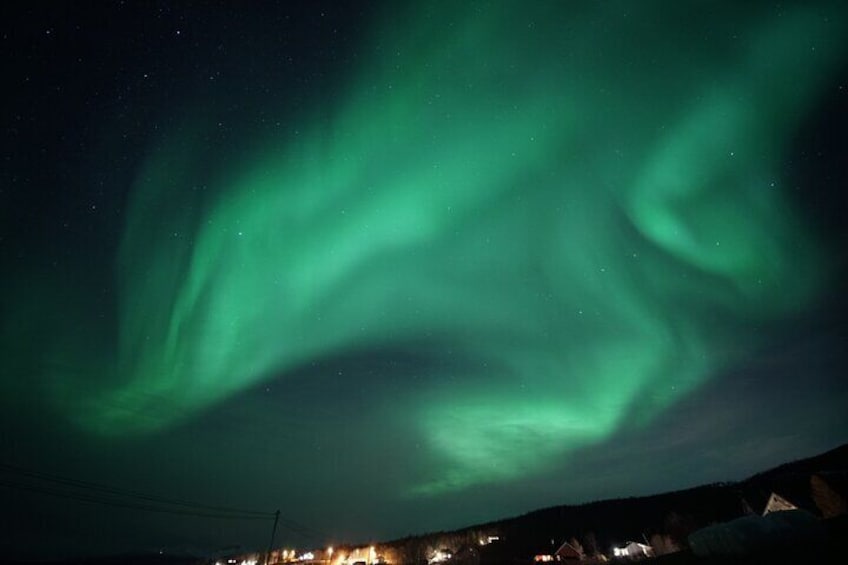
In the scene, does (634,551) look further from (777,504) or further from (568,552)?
(777,504)

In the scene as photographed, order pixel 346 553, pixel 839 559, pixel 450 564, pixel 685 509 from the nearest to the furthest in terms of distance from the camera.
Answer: pixel 839 559
pixel 450 564
pixel 685 509
pixel 346 553

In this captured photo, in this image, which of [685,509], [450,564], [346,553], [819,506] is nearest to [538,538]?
[685,509]

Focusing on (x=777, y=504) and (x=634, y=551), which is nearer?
(x=777, y=504)

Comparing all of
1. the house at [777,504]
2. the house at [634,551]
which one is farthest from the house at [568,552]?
the house at [777,504]

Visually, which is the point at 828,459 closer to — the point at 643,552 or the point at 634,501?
the point at 634,501

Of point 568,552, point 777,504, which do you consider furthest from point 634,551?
point 777,504

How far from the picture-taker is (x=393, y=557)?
126188mm

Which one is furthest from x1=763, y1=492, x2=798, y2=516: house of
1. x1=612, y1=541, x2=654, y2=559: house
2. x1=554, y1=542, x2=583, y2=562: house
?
x1=554, y1=542, x2=583, y2=562: house

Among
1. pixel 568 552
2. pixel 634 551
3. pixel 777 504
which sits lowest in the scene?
pixel 634 551

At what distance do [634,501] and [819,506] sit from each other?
115582mm

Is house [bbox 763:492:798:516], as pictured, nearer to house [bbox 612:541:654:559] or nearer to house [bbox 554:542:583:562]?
house [bbox 612:541:654:559]

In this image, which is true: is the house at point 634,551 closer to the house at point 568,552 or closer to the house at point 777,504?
the house at point 568,552

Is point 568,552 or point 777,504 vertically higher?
point 777,504

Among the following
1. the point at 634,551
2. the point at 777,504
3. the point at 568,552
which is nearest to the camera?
the point at 777,504
